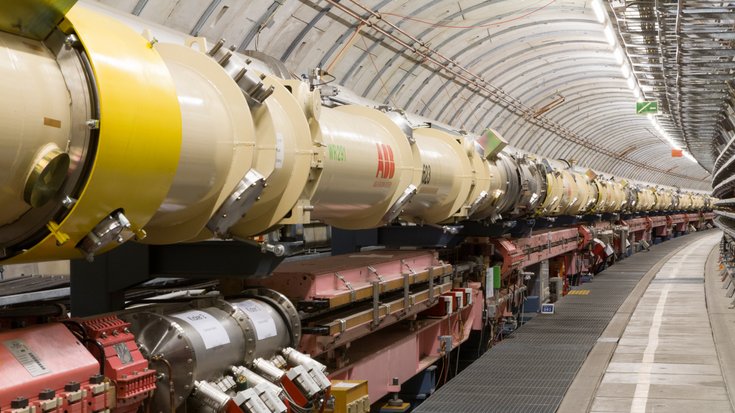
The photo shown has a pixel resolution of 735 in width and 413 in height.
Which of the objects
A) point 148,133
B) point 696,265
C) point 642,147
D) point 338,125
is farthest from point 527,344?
point 642,147

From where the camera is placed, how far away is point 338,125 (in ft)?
19.0

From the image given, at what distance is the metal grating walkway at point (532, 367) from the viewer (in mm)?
7027

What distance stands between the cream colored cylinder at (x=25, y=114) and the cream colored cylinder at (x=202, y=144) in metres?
0.74

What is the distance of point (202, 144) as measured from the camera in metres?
3.78

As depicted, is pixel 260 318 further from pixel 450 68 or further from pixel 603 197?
pixel 603 197

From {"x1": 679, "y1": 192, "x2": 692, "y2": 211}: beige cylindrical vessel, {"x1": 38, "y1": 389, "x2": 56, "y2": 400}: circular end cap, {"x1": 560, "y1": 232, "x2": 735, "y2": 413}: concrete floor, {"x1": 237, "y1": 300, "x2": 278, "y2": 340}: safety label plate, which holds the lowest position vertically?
{"x1": 560, "y1": 232, "x2": 735, "y2": 413}: concrete floor

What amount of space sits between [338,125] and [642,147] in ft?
138

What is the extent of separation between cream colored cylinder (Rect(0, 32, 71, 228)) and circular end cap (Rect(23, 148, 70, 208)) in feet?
0.06

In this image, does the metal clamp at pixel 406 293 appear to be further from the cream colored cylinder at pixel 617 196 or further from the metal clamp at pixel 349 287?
the cream colored cylinder at pixel 617 196

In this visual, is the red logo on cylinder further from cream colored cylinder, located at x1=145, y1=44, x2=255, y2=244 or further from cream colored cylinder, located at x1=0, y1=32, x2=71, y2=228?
cream colored cylinder, located at x1=0, y1=32, x2=71, y2=228

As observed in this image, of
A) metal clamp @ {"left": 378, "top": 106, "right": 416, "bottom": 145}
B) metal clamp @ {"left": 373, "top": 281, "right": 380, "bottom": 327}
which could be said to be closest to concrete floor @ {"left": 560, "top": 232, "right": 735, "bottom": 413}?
metal clamp @ {"left": 373, "top": 281, "right": 380, "bottom": 327}

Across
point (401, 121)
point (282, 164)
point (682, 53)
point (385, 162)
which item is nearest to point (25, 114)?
point (282, 164)

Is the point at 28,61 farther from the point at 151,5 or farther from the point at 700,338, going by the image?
the point at 700,338

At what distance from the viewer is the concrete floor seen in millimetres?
7023
